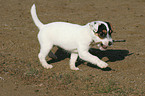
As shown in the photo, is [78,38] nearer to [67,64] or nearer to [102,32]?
[102,32]

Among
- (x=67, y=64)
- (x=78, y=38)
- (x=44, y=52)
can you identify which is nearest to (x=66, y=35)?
(x=78, y=38)

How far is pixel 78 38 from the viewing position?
229 inches

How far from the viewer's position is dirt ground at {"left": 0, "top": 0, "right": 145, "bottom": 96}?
5090 mm

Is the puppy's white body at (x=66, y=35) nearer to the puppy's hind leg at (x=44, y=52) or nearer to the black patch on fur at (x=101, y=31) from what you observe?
the puppy's hind leg at (x=44, y=52)

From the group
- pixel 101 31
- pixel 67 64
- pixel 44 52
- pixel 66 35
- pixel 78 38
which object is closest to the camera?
pixel 101 31

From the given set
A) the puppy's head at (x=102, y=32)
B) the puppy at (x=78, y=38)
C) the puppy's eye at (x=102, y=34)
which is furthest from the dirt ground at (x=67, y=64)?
the puppy's eye at (x=102, y=34)

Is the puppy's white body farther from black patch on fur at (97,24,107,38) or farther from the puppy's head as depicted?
black patch on fur at (97,24,107,38)

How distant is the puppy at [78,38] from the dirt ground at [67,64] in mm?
409

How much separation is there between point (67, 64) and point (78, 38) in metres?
1.21

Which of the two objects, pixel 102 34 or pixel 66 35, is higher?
pixel 102 34

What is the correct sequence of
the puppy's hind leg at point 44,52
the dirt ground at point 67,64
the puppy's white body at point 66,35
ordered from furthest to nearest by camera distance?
the puppy's hind leg at point 44,52 < the puppy's white body at point 66,35 < the dirt ground at point 67,64

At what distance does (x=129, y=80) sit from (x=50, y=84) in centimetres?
172

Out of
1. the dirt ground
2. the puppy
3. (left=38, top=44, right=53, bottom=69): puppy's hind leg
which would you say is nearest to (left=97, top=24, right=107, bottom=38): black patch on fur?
the puppy

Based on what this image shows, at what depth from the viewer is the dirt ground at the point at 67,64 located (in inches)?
200
